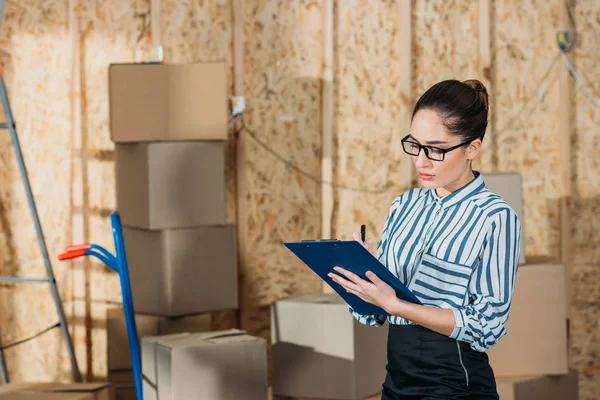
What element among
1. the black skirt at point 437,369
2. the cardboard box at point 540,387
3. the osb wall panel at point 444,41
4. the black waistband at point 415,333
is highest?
the osb wall panel at point 444,41

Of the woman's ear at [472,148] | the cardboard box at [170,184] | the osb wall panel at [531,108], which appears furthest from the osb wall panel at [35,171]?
the woman's ear at [472,148]

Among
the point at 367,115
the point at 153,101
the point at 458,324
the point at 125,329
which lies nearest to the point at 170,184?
the point at 153,101

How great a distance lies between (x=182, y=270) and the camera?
333 centimetres

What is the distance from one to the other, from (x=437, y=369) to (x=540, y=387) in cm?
Result: 205

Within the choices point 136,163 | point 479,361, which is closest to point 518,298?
point 136,163

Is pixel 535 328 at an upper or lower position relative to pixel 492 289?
lower

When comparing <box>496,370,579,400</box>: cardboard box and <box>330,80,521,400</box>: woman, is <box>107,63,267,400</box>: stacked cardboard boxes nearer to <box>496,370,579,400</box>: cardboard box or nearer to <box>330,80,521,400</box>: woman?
<box>496,370,579,400</box>: cardboard box

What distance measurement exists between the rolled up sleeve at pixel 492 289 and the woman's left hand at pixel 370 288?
0.12m

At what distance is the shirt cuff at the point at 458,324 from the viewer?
145 centimetres

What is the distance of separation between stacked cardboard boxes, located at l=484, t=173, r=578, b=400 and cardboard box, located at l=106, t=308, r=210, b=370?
1.20 m

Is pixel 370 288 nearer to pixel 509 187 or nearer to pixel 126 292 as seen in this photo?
pixel 126 292

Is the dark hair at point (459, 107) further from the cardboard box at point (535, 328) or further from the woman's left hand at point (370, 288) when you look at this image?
the cardboard box at point (535, 328)

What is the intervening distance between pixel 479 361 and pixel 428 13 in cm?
287

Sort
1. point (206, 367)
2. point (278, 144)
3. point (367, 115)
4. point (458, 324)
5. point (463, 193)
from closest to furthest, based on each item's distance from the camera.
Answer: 1. point (458, 324)
2. point (463, 193)
3. point (206, 367)
4. point (278, 144)
5. point (367, 115)
